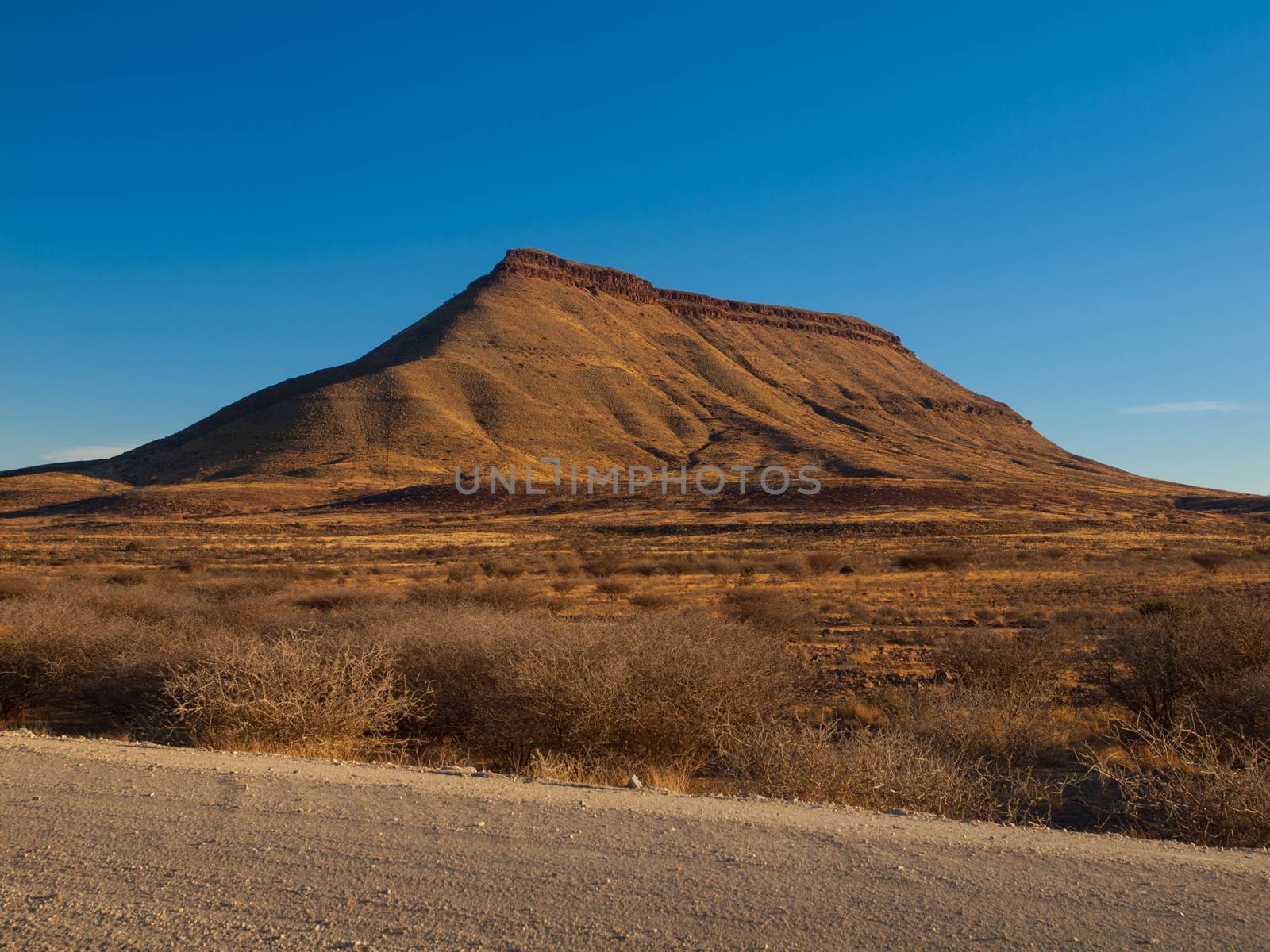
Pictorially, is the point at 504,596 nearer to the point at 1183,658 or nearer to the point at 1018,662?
the point at 1018,662

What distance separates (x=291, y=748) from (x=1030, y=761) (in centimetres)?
738

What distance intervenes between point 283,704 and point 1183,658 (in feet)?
33.4

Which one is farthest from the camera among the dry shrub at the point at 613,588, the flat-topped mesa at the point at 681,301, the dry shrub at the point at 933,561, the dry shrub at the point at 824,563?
the flat-topped mesa at the point at 681,301

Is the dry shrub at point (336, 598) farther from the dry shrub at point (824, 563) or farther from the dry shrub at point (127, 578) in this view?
the dry shrub at point (824, 563)

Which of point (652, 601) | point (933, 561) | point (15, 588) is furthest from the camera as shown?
point (933, 561)

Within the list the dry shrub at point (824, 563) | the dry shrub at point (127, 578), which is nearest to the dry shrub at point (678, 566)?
the dry shrub at point (824, 563)

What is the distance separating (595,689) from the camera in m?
8.16

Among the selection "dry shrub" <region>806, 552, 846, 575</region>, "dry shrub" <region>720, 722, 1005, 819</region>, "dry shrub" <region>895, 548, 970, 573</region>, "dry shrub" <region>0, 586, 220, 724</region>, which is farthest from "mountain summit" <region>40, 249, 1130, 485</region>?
"dry shrub" <region>720, 722, 1005, 819</region>

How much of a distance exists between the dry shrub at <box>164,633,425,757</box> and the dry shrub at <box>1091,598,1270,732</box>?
855 cm

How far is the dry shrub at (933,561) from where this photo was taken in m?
35.0

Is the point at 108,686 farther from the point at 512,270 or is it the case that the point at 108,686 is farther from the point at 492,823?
the point at 512,270

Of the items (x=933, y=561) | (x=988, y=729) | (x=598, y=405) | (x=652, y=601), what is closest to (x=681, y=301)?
(x=598, y=405)

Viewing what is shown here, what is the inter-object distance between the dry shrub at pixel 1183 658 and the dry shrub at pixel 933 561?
959 inches

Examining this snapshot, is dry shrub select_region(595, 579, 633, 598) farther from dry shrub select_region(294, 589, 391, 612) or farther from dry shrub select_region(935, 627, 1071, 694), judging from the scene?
dry shrub select_region(935, 627, 1071, 694)
